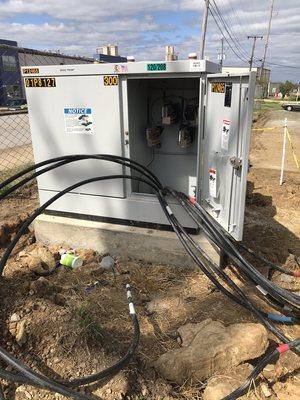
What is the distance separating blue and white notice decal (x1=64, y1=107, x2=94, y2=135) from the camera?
3838 mm

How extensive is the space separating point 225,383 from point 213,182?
69.0 inches

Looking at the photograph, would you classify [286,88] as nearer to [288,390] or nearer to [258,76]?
[258,76]

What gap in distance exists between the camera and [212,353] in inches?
99.1

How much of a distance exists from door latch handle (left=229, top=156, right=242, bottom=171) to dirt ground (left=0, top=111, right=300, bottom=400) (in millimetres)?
1249

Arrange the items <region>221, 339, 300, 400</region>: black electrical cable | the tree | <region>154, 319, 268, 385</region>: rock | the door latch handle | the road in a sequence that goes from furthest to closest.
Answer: the tree < the road < the door latch handle < <region>154, 319, 268, 385</region>: rock < <region>221, 339, 300, 400</region>: black electrical cable

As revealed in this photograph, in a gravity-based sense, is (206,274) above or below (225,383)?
above

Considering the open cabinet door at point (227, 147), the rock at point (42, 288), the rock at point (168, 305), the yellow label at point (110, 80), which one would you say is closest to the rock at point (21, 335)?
the rock at point (42, 288)

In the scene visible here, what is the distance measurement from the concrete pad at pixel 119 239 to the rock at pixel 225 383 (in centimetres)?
135

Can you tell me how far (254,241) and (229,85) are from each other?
7.38 ft

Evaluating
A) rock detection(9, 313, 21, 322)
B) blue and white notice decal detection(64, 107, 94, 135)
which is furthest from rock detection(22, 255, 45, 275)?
blue and white notice decal detection(64, 107, 94, 135)

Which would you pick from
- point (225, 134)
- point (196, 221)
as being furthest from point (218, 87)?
point (196, 221)

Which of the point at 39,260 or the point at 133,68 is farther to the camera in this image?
the point at 39,260

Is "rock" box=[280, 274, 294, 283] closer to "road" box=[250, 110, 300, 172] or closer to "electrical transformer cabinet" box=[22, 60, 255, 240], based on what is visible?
"electrical transformer cabinet" box=[22, 60, 255, 240]

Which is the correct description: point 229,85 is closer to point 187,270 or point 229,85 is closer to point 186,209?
point 186,209
